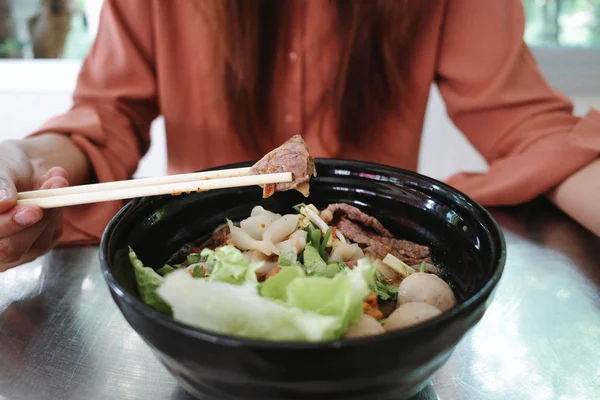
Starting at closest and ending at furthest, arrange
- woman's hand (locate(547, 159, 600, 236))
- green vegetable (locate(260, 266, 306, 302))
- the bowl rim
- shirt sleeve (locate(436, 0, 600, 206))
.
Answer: the bowl rim
green vegetable (locate(260, 266, 306, 302))
woman's hand (locate(547, 159, 600, 236))
shirt sleeve (locate(436, 0, 600, 206))

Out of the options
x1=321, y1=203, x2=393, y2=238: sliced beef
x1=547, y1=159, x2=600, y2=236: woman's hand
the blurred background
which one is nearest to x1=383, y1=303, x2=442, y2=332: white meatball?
x1=321, y1=203, x2=393, y2=238: sliced beef

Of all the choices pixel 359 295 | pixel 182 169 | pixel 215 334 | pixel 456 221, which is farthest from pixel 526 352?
pixel 182 169

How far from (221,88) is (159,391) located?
896 mm

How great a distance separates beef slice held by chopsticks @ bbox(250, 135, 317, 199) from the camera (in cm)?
72

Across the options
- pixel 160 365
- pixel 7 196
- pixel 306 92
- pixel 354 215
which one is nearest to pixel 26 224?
pixel 7 196

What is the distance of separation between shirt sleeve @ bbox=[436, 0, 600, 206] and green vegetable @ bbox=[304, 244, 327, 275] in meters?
→ 0.60

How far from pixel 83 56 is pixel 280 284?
8.41 feet

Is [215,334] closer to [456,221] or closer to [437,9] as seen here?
[456,221]

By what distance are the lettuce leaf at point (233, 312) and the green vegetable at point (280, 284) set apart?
5 cm

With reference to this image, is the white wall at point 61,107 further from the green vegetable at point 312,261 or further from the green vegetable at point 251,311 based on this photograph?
the green vegetable at point 251,311

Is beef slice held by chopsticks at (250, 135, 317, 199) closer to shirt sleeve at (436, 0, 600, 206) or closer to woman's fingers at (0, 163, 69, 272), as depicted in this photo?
woman's fingers at (0, 163, 69, 272)

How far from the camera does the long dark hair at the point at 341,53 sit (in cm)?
123

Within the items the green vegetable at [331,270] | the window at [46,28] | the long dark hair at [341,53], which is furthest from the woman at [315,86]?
the window at [46,28]

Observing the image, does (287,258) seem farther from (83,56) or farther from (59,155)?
(83,56)
